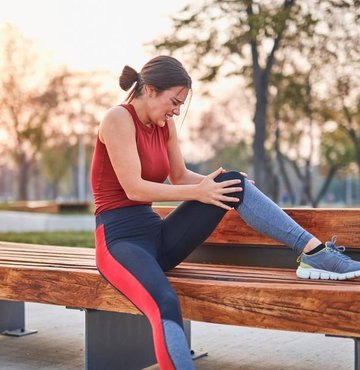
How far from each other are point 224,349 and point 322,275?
163 cm

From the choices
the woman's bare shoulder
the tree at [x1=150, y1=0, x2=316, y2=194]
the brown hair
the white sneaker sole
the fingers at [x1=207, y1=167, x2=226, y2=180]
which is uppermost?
the tree at [x1=150, y1=0, x2=316, y2=194]

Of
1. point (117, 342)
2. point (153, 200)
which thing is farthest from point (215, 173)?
point (117, 342)

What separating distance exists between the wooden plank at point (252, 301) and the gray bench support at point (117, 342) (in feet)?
0.70

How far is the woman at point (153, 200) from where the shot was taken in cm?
330

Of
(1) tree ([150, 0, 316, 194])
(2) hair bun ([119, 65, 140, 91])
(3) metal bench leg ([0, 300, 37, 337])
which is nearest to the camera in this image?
(2) hair bun ([119, 65, 140, 91])

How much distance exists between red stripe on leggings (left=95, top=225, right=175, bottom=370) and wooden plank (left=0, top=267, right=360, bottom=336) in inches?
6.8

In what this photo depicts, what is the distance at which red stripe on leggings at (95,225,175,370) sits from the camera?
2.92m

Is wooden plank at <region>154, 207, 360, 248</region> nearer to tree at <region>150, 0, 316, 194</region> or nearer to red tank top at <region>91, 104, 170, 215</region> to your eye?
red tank top at <region>91, 104, 170, 215</region>

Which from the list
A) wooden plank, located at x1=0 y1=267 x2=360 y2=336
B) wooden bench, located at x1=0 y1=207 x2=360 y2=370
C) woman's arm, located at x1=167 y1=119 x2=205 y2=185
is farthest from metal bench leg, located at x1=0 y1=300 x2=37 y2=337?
woman's arm, located at x1=167 y1=119 x2=205 y2=185

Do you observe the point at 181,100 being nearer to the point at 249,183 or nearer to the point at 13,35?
the point at 249,183

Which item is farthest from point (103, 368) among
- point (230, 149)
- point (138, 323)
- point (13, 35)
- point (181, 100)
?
point (230, 149)

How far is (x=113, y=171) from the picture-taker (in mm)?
3574

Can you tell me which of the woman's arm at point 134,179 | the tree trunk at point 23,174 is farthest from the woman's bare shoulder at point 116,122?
the tree trunk at point 23,174

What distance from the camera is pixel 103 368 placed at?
154 inches
